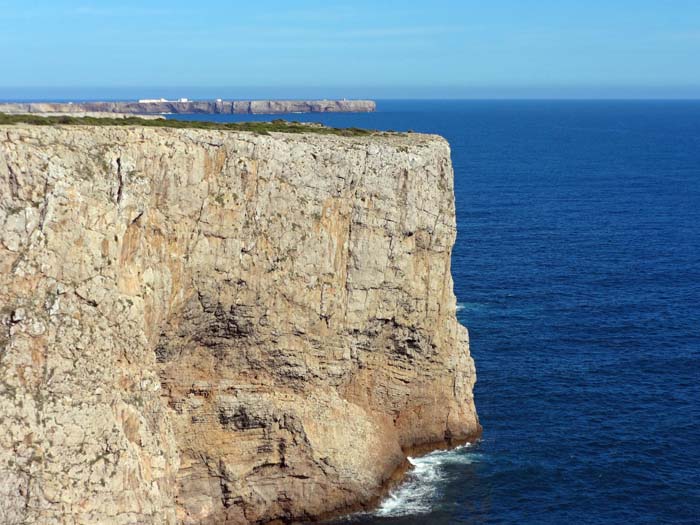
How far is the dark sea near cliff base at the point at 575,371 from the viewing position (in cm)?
5334

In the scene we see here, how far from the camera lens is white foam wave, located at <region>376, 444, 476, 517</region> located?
53.0 meters

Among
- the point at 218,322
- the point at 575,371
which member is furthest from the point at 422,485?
the point at 575,371

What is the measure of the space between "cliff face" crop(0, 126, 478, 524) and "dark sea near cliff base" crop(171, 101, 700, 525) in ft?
14.3

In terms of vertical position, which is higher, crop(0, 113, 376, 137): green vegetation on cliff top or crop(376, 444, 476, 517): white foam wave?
crop(0, 113, 376, 137): green vegetation on cliff top

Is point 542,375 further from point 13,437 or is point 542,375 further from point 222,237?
point 13,437

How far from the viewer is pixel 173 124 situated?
53250 mm

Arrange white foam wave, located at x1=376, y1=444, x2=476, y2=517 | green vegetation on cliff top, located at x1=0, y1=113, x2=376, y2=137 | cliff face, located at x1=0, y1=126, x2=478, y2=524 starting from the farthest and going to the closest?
1. white foam wave, located at x1=376, y1=444, x2=476, y2=517
2. green vegetation on cliff top, located at x1=0, y1=113, x2=376, y2=137
3. cliff face, located at x1=0, y1=126, x2=478, y2=524

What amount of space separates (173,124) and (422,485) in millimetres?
26764

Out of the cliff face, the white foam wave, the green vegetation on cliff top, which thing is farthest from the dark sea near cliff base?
the green vegetation on cliff top

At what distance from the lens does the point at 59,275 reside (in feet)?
125

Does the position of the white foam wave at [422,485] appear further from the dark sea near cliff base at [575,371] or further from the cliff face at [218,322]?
the cliff face at [218,322]

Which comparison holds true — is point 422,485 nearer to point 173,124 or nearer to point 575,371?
point 575,371

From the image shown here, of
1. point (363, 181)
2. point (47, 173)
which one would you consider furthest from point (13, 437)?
point (363, 181)

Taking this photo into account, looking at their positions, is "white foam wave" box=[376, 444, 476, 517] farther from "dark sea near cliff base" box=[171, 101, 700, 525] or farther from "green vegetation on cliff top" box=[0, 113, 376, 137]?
"green vegetation on cliff top" box=[0, 113, 376, 137]
